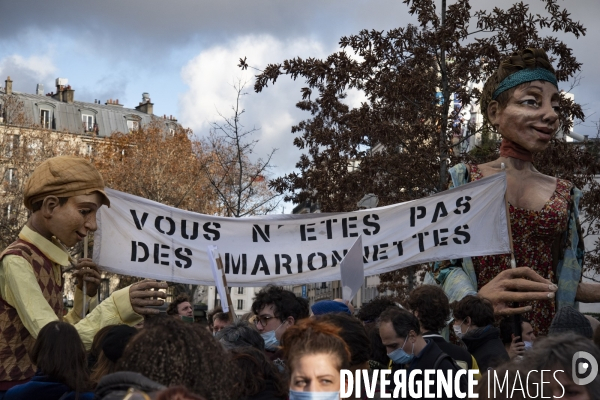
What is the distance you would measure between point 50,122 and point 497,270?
74.3 metres

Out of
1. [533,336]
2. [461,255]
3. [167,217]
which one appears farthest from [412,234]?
[167,217]

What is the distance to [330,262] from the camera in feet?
24.5

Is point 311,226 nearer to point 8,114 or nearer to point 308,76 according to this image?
point 308,76

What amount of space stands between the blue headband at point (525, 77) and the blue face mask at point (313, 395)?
295 cm

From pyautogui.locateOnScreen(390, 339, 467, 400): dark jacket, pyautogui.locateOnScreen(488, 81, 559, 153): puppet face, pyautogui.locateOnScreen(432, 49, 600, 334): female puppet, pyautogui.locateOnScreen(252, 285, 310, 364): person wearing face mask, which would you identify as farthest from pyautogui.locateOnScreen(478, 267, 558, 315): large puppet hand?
pyautogui.locateOnScreen(252, 285, 310, 364): person wearing face mask

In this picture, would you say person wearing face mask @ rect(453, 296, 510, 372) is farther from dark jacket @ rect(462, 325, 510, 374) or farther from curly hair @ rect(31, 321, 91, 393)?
curly hair @ rect(31, 321, 91, 393)

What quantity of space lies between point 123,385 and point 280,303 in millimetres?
4591

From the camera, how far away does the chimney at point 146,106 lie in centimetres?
8825

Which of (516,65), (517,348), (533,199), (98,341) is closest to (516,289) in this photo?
(533,199)

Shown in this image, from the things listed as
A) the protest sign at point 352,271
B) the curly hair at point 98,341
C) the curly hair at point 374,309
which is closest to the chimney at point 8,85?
the curly hair at point 374,309

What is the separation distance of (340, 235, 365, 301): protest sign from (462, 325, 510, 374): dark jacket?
0.92 metres

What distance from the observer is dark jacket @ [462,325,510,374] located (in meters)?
6.82

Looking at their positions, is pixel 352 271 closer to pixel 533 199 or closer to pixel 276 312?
pixel 276 312

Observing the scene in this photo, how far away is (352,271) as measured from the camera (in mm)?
6922
